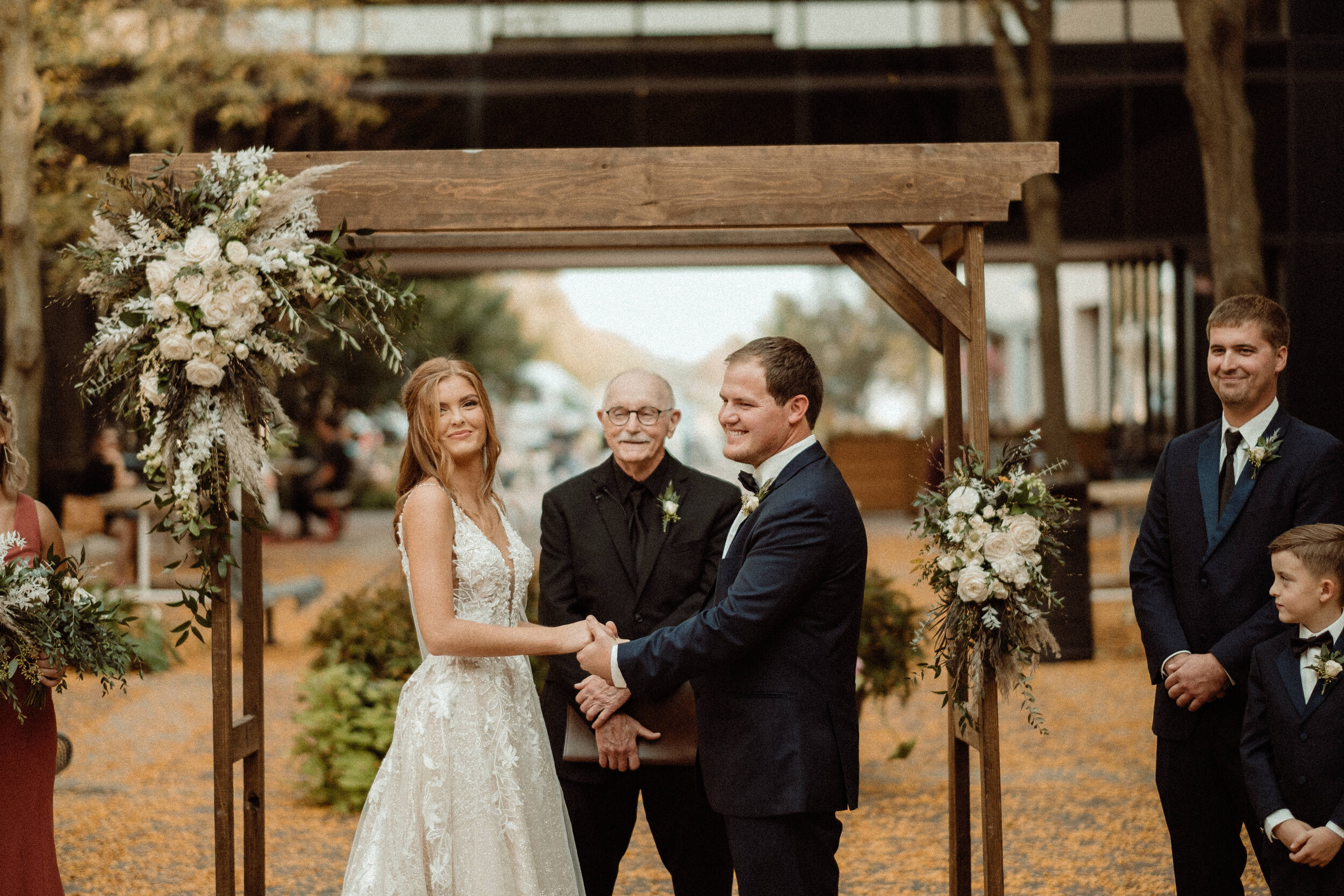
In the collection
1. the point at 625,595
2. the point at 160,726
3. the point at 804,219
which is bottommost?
the point at 160,726

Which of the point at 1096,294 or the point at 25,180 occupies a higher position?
the point at 1096,294

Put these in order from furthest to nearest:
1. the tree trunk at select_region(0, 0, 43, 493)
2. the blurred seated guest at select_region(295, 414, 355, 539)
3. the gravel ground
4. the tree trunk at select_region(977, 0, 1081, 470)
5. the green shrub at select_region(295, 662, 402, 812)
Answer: the blurred seated guest at select_region(295, 414, 355, 539) < the tree trunk at select_region(977, 0, 1081, 470) < the tree trunk at select_region(0, 0, 43, 493) < the green shrub at select_region(295, 662, 402, 812) < the gravel ground

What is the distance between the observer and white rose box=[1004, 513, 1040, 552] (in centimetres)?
375

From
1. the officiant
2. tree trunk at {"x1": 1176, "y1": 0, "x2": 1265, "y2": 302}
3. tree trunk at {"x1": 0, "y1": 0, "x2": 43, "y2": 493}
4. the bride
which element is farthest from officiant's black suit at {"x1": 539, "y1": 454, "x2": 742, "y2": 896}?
tree trunk at {"x1": 0, "y1": 0, "x2": 43, "y2": 493}

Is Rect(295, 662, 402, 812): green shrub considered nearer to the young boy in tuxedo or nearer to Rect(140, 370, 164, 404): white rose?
Rect(140, 370, 164, 404): white rose

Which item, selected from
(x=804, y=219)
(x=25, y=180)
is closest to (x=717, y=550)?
(x=804, y=219)

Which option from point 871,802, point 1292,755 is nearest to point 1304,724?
point 1292,755

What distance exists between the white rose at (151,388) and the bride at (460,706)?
2.35ft

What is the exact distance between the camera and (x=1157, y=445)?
19094 mm

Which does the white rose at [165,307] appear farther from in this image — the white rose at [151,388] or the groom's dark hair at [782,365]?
the groom's dark hair at [782,365]

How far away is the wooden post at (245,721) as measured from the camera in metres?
3.85

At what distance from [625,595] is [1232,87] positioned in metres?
5.20

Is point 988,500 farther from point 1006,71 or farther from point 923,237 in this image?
point 1006,71

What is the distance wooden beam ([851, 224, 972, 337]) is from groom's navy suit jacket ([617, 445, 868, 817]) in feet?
3.08
